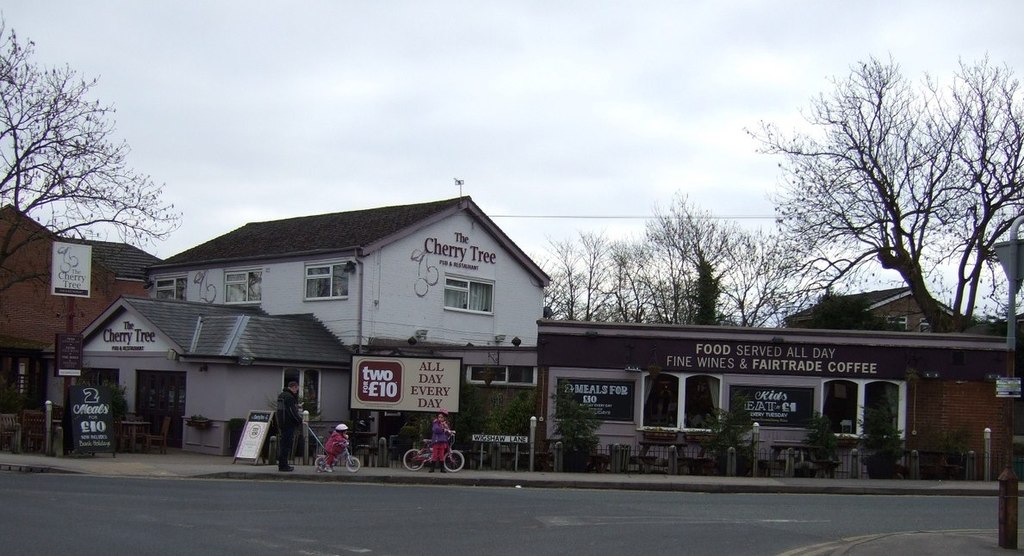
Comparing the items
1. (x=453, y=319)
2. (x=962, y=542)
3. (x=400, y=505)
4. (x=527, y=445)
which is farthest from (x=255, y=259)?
(x=962, y=542)

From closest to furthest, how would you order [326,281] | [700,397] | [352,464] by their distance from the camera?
[352,464] → [700,397] → [326,281]

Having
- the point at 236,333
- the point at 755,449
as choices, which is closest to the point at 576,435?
the point at 755,449

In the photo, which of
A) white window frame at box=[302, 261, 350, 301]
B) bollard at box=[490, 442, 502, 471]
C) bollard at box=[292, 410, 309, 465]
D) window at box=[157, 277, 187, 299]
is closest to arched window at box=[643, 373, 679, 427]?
bollard at box=[490, 442, 502, 471]

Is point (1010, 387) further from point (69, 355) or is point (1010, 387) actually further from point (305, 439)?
point (69, 355)

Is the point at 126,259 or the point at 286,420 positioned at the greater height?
the point at 126,259

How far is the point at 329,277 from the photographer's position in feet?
113

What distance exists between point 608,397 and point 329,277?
11.8 metres

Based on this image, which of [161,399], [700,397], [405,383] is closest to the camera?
[405,383]

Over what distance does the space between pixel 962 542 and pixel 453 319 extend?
24.8 m

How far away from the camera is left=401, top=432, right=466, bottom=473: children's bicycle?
2327cm

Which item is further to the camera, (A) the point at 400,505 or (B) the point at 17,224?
(B) the point at 17,224

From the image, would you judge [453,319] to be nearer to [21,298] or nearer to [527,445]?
[527,445]

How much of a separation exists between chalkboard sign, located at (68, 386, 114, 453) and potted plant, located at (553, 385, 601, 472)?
1052 cm

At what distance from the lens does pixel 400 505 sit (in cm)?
1658
